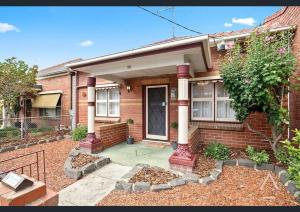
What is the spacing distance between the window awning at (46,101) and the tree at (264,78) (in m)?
10.2

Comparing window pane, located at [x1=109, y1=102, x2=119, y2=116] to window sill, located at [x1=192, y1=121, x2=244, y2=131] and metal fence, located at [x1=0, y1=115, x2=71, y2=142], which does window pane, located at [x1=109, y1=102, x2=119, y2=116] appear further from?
window sill, located at [x1=192, y1=121, x2=244, y2=131]

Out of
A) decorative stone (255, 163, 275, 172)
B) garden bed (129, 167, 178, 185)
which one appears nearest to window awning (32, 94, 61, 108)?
garden bed (129, 167, 178, 185)

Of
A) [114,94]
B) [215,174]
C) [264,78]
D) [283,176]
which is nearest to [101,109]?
[114,94]

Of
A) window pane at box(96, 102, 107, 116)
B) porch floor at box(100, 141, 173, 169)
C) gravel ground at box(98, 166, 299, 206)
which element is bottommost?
gravel ground at box(98, 166, 299, 206)

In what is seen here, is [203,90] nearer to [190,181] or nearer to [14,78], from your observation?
[190,181]

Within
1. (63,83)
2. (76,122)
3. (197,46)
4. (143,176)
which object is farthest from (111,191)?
(63,83)

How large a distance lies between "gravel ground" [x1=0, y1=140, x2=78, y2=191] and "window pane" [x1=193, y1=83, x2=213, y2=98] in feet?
Answer: 16.4

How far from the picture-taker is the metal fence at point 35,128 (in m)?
9.82

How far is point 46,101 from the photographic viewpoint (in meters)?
12.5

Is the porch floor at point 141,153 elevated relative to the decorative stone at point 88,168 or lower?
elevated

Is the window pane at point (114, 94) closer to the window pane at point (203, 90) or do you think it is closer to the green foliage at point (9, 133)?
the window pane at point (203, 90)

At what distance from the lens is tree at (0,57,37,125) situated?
34.1ft

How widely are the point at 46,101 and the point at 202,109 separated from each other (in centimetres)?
1013

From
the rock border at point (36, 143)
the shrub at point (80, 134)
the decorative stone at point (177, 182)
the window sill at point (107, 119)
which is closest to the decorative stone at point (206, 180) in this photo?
the decorative stone at point (177, 182)
